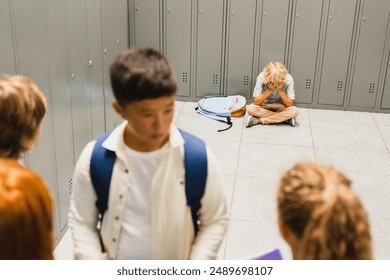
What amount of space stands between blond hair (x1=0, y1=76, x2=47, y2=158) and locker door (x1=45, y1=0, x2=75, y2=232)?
1.87 metres

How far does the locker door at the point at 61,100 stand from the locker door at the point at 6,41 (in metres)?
0.59

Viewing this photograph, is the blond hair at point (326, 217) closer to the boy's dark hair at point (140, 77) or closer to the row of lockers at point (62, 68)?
the boy's dark hair at point (140, 77)

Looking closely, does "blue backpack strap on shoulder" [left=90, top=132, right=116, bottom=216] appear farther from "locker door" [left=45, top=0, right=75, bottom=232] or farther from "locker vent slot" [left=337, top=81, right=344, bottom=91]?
"locker vent slot" [left=337, top=81, right=344, bottom=91]

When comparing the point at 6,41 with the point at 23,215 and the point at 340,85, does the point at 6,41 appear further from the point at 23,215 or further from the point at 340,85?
the point at 340,85

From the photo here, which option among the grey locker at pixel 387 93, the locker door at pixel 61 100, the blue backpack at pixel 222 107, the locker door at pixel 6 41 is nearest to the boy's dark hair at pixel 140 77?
the locker door at pixel 6 41

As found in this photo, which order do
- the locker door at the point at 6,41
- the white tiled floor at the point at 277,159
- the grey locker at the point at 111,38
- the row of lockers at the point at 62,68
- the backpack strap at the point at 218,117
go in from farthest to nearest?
the backpack strap at the point at 218,117 → the grey locker at the point at 111,38 → the white tiled floor at the point at 277,159 → the row of lockers at the point at 62,68 → the locker door at the point at 6,41

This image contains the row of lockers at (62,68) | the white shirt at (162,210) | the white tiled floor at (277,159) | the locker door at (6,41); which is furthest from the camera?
the white tiled floor at (277,159)

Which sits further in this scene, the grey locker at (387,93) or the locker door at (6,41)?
the grey locker at (387,93)

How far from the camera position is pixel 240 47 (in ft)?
22.6

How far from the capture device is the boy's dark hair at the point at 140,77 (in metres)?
1.71

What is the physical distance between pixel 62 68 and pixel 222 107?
3134mm

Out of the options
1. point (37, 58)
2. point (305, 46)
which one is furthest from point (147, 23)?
point (37, 58)

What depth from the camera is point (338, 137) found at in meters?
6.12

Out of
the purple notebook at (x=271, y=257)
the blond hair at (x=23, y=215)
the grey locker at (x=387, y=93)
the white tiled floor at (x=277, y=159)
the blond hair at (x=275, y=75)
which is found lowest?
the white tiled floor at (x=277, y=159)
